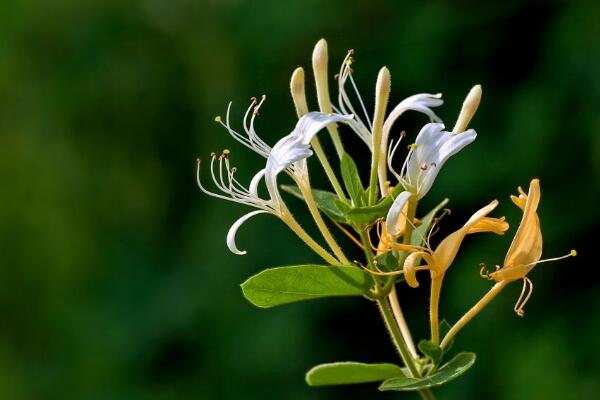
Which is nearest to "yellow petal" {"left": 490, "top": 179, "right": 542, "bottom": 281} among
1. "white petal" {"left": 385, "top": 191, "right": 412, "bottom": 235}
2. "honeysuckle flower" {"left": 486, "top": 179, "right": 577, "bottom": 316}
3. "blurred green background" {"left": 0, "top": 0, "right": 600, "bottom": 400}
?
"honeysuckle flower" {"left": 486, "top": 179, "right": 577, "bottom": 316}

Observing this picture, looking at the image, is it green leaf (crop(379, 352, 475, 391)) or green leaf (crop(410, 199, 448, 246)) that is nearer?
green leaf (crop(379, 352, 475, 391))

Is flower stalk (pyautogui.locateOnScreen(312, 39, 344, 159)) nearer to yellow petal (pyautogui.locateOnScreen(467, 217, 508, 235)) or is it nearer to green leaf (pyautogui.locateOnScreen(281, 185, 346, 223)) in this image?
green leaf (pyautogui.locateOnScreen(281, 185, 346, 223))

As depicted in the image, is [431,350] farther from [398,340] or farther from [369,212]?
[369,212]

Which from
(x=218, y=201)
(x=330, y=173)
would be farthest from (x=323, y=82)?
(x=218, y=201)

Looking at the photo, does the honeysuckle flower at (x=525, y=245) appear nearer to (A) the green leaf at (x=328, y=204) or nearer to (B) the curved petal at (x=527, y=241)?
(B) the curved petal at (x=527, y=241)

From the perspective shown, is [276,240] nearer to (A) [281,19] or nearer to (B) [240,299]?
(B) [240,299]

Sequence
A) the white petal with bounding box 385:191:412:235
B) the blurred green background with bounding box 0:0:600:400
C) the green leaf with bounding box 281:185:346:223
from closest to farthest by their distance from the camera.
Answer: the white petal with bounding box 385:191:412:235
the green leaf with bounding box 281:185:346:223
the blurred green background with bounding box 0:0:600:400

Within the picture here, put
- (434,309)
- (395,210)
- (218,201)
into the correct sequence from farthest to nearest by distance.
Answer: (218,201), (434,309), (395,210)
